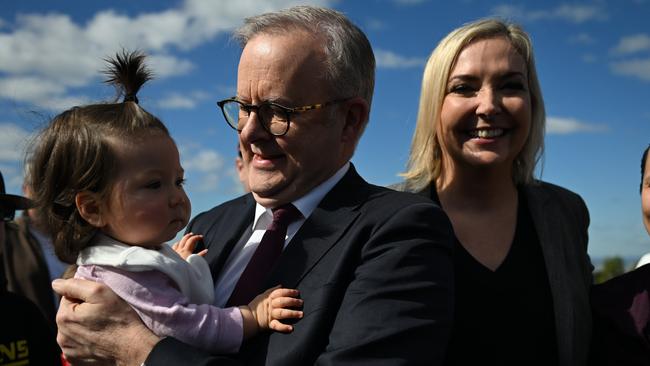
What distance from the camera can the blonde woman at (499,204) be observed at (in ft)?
10.9

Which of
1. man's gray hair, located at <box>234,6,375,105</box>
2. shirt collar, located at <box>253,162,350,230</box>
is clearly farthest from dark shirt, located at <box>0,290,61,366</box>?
man's gray hair, located at <box>234,6,375,105</box>

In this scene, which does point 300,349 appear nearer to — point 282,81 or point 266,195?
point 266,195

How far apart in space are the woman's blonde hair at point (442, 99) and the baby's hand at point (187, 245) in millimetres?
1270

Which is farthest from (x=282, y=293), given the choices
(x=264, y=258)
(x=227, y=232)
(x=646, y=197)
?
(x=646, y=197)

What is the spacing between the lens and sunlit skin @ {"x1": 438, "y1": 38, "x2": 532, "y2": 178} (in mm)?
3625

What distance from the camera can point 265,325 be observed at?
2.43 meters

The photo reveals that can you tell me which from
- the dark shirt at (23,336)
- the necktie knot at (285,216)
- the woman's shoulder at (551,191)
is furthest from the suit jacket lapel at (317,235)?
the dark shirt at (23,336)

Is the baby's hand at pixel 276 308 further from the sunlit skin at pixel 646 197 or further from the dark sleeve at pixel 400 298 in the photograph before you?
the sunlit skin at pixel 646 197

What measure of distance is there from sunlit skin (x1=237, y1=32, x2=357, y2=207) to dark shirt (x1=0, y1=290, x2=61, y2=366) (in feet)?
5.49

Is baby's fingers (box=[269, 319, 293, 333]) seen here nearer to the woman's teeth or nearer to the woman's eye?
the woman's teeth

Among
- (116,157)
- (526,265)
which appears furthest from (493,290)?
(116,157)

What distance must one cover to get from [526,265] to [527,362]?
0.50 meters

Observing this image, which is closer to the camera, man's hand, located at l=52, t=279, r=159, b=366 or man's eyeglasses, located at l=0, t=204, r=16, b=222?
man's hand, located at l=52, t=279, r=159, b=366

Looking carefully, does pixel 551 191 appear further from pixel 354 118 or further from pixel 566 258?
pixel 354 118
